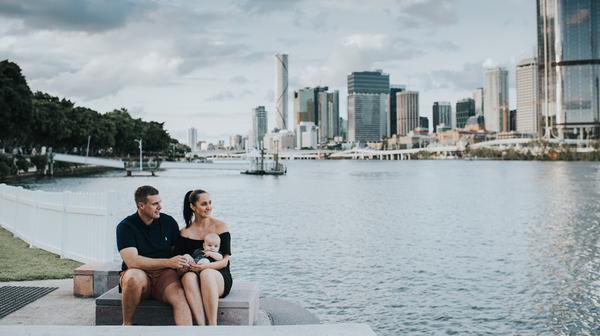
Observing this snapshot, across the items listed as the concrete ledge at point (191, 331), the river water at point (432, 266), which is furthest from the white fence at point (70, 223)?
the concrete ledge at point (191, 331)

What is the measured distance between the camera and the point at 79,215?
46.0ft

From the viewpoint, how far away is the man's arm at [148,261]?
7453 millimetres

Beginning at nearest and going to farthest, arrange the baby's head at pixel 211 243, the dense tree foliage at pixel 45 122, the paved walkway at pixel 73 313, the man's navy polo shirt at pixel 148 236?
the baby's head at pixel 211 243, the man's navy polo shirt at pixel 148 236, the paved walkway at pixel 73 313, the dense tree foliage at pixel 45 122

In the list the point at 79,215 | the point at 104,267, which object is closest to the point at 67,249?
the point at 79,215

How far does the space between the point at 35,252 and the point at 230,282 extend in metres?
9.90

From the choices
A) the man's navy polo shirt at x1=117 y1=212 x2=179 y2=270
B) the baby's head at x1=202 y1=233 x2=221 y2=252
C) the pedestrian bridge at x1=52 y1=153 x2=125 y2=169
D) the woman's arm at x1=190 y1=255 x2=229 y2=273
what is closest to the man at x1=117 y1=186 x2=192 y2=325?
the man's navy polo shirt at x1=117 y1=212 x2=179 y2=270

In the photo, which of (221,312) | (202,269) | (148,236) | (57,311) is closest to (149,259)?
(148,236)

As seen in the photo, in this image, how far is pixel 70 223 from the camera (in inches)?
576

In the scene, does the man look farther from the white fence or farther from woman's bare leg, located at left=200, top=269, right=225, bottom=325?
the white fence

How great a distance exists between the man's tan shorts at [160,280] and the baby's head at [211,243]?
481mm

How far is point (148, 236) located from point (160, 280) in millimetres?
657

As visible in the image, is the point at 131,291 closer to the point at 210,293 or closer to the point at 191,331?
the point at 210,293

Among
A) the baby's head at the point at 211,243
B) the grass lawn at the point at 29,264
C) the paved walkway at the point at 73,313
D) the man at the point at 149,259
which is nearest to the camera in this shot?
the man at the point at 149,259

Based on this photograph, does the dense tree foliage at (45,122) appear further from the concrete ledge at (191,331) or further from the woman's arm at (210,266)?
the concrete ledge at (191,331)
